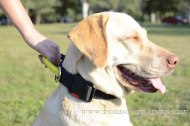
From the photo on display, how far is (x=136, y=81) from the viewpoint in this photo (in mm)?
3656

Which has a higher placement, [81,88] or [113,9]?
[81,88]

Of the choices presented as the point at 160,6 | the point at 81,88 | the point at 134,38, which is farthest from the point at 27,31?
the point at 160,6

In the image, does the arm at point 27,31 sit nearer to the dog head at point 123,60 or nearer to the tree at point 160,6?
the dog head at point 123,60

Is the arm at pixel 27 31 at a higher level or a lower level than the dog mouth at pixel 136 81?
higher

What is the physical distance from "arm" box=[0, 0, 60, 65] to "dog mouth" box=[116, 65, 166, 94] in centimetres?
66

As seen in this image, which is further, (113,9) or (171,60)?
(113,9)

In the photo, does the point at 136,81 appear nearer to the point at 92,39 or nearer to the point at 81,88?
the point at 81,88

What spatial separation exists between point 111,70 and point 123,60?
14 cm

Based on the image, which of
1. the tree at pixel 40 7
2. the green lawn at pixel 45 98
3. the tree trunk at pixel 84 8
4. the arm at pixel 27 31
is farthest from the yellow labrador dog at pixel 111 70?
the tree trunk at pixel 84 8

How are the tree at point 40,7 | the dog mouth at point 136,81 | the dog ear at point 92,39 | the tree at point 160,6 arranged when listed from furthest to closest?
the tree at point 160,6 < the tree at point 40,7 < the dog mouth at point 136,81 < the dog ear at point 92,39

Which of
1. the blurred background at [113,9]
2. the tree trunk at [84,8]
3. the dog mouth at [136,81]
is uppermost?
the dog mouth at [136,81]

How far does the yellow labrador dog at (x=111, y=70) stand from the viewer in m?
3.48

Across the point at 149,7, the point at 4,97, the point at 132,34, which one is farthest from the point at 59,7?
the point at 132,34

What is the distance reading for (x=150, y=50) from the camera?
364 cm
